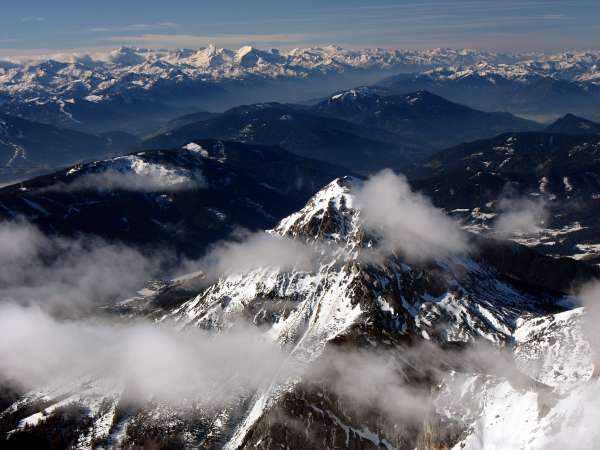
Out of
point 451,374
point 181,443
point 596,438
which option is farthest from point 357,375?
point 596,438

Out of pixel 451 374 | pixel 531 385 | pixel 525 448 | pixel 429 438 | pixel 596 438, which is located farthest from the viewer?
pixel 451 374

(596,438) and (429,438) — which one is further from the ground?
(596,438)

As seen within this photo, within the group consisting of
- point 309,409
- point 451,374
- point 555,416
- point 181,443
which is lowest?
point 181,443

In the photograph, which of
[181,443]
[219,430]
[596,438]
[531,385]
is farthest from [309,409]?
[596,438]

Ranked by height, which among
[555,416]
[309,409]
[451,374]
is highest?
[555,416]

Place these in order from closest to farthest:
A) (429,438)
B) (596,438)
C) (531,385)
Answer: (596,438), (531,385), (429,438)

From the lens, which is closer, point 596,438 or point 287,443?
point 596,438

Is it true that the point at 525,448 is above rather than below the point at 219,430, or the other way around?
above

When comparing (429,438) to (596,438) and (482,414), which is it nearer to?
(482,414)

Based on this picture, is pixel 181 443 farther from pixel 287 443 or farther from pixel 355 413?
pixel 355 413
